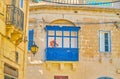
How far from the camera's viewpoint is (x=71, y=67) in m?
27.8

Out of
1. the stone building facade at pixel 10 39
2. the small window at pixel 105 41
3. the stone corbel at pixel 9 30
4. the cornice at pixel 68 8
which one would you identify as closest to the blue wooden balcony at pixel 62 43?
the cornice at pixel 68 8

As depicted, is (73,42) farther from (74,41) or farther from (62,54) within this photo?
(62,54)

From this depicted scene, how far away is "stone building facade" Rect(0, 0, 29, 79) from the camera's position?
1162 cm

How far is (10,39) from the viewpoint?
1267 cm

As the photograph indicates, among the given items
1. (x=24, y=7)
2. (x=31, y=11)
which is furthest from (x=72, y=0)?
(x=24, y=7)

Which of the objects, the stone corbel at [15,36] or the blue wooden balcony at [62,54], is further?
the blue wooden balcony at [62,54]

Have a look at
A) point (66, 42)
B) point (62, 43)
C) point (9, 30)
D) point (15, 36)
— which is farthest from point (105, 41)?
point (9, 30)

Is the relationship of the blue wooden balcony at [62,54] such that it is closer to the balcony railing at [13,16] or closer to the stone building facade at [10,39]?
the stone building facade at [10,39]

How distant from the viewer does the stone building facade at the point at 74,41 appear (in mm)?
27688

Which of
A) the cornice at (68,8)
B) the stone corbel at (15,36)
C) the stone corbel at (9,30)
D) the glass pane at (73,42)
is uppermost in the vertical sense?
the cornice at (68,8)

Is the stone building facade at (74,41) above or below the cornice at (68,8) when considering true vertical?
below

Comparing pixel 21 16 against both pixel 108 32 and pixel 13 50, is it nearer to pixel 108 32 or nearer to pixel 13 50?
pixel 13 50

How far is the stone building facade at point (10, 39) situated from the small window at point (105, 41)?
14.5 m

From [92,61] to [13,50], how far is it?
610 inches
